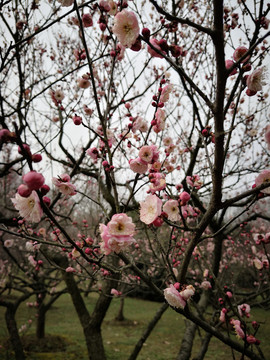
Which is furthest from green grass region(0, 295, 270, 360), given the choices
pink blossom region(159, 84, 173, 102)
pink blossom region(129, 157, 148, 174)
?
pink blossom region(159, 84, 173, 102)

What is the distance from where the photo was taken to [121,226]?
1.15 meters

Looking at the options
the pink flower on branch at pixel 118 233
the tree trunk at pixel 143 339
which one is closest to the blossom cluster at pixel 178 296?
the pink flower on branch at pixel 118 233

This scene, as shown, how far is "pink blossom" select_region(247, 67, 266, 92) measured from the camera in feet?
3.64

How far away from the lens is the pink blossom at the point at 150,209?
1276 millimetres

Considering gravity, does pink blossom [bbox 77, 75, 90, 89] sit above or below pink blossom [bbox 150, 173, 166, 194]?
above

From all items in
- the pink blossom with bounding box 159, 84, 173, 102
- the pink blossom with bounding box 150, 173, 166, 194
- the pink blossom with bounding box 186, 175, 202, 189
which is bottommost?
the pink blossom with bounding box 150, 173, 166, 194

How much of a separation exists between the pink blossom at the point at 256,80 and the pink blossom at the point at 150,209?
72 cm

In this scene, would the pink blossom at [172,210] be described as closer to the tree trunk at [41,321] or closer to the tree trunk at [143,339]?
the tree trunk at [143,339]

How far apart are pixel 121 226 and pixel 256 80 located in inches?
37.5

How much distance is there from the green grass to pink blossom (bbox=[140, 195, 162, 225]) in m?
5.05

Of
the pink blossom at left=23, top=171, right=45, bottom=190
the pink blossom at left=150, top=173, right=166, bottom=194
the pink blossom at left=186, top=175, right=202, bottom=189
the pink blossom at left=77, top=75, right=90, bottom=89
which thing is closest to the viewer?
the pink blossom at left=23, top=171, right=45, bottom=190

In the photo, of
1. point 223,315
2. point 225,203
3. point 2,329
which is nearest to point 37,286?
point 2,329

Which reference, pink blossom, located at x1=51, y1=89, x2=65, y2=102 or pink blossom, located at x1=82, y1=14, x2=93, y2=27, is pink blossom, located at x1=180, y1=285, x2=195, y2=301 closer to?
pink blossom, located at x1=82, y1=14, x2=93, y2=27

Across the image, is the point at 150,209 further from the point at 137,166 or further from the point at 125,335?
the point at 125,335
